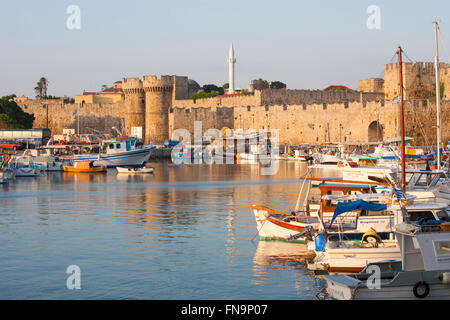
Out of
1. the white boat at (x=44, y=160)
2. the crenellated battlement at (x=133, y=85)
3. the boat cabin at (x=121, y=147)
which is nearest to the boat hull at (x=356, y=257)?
the boat cabin at (x=121, y=147)

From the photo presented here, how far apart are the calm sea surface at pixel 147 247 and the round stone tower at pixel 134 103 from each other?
83.0ft

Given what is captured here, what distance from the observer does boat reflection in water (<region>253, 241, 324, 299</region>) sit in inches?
364

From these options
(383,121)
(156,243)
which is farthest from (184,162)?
(156,243)

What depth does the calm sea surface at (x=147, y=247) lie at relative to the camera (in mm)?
9195

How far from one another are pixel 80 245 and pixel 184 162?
92.5ft

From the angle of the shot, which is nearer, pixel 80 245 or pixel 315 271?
pixel 315 271

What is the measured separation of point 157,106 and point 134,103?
1.81 meters

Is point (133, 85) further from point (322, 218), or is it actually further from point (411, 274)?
point (411, 274)

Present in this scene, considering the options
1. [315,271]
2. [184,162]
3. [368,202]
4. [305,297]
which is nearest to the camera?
[305,297]

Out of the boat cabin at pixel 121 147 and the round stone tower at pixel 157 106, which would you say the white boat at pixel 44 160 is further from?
the round stone tower at pixel 157 106

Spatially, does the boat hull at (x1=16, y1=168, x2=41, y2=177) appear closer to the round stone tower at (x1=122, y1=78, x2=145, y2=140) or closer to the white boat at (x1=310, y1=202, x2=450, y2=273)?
the round stone tower at (x1=122, y1=78, x2=145, y2=140)

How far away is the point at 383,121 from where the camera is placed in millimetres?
36031

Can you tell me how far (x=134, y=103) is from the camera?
47.0m
